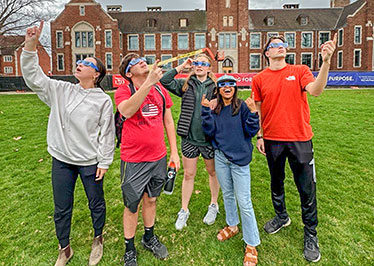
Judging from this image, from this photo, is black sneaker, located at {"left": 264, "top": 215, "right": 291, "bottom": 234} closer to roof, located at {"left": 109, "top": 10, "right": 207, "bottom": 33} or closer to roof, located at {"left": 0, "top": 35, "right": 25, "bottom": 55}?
roof, located at {"left": 0, "top": 35, "right": 25, "bottom": 55}

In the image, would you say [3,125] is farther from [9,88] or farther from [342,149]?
[9,88]

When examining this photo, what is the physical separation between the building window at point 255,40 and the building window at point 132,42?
58.8ft

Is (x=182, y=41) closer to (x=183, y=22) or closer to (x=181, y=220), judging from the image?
(x=183, y=22)

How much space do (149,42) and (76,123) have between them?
41728 mm

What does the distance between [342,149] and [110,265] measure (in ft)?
21.1

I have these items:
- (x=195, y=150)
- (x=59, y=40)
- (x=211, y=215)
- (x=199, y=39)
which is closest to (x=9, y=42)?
(x=59, y=40)

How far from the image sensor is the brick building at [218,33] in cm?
3859

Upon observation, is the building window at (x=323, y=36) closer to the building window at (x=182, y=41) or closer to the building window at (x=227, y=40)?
the building window at (x=227, y=40)

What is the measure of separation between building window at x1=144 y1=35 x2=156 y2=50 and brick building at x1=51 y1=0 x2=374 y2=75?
10 centimetres

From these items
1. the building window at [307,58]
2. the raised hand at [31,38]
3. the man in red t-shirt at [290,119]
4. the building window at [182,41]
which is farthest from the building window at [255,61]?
the raised hand at [31,38]

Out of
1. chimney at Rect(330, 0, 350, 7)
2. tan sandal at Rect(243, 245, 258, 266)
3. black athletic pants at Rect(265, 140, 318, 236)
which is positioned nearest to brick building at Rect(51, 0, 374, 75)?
chimney at Rect(330, 0, 350, 7)

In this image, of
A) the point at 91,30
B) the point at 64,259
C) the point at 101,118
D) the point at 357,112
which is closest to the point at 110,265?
the point at 64,259

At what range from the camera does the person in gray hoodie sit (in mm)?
2754

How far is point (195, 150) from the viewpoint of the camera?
3.53 metres
